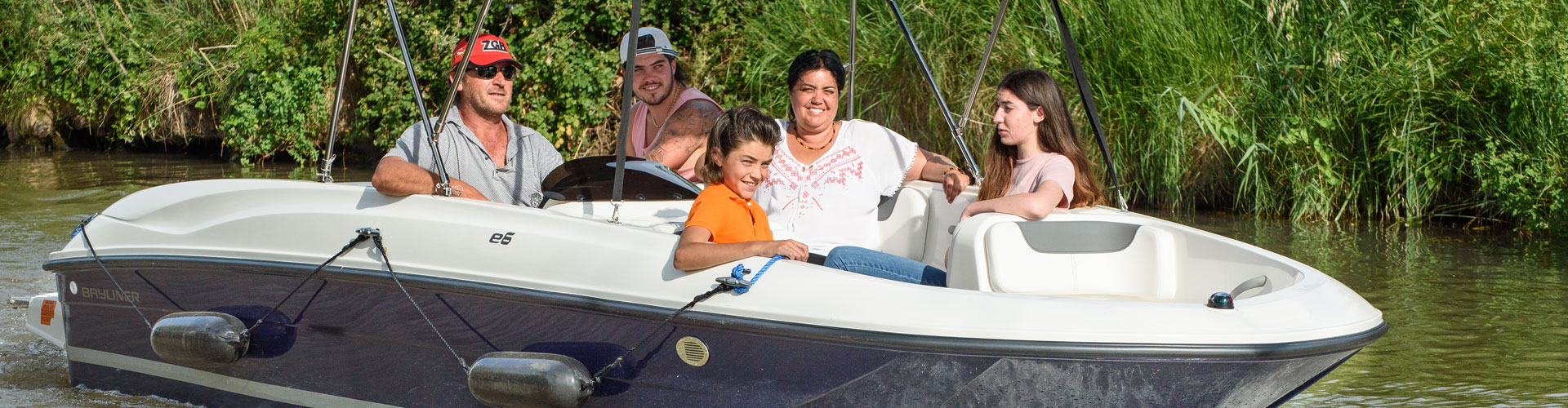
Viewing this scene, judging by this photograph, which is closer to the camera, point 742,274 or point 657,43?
point 742,274

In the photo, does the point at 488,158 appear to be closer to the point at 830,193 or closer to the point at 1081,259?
the point at 830,193

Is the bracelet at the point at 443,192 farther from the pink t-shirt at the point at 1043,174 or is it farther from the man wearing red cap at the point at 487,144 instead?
the pink t-shirt at the point at 1043,174

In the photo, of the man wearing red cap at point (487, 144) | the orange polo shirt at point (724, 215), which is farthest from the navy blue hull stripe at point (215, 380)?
the orange polo shirt at point (724, 215)

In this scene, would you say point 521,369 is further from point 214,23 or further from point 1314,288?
point 214,23

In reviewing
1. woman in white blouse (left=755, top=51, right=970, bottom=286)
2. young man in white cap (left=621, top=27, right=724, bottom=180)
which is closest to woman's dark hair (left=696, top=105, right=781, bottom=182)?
woman in white blouse (left=755, top=51, right=970, bottom=286)

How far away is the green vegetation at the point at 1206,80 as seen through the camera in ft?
23.6

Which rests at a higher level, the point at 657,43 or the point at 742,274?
the point at 657,43

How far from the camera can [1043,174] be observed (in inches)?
133

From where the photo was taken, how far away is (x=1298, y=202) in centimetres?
773

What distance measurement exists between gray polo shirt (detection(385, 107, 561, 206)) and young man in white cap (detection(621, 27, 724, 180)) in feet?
1.52

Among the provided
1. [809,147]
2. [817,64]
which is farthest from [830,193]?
[817,64]

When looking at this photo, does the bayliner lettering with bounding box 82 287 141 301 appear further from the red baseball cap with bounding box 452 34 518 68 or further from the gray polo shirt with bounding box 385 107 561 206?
the red baseball cap with bounding box 452 34 518 68

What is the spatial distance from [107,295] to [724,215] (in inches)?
85.9

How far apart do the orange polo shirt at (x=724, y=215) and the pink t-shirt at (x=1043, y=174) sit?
0.74m
